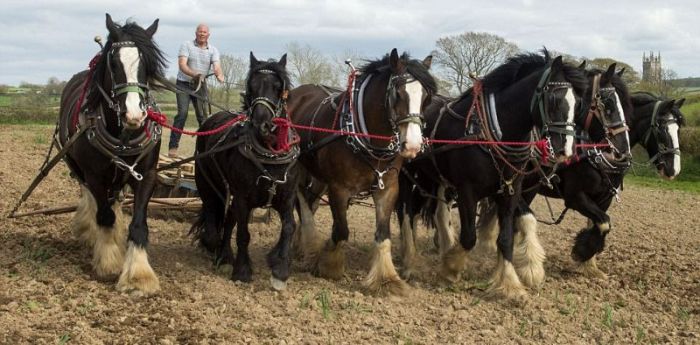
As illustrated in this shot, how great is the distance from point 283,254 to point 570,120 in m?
2.46

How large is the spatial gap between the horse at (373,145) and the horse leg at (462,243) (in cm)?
62

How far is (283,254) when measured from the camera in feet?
18.1

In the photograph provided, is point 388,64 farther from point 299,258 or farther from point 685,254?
point 685,254

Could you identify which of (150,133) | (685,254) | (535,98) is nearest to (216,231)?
(150,133)

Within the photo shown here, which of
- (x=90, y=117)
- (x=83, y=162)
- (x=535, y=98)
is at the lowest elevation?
(x=83, y=162)

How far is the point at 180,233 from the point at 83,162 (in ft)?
7.35

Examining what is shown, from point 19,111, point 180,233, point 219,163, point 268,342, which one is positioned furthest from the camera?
point 19,111

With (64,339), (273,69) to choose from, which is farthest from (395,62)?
(64,339)

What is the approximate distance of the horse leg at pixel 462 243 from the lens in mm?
5770

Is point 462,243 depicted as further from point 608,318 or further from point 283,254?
point 283,254

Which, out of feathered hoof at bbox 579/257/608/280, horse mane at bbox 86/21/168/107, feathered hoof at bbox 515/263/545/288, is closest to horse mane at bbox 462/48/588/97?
feathered hoof at bbox 515/263/545/288

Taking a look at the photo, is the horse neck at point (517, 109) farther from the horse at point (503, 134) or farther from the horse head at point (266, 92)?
the horse head at point (266, 92)

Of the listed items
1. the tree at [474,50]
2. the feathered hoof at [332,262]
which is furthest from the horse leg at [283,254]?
the tree at [474,50]

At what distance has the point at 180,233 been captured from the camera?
7.48m
